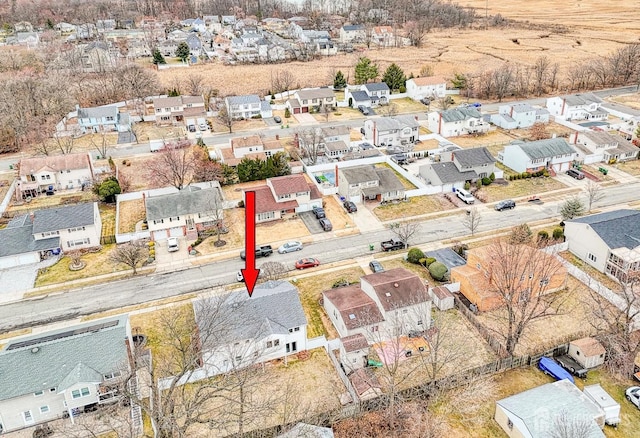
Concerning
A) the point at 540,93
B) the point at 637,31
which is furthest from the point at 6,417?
the point at 637,31

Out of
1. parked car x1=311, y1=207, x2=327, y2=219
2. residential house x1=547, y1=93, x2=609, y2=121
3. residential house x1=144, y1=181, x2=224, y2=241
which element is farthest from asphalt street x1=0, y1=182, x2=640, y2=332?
residential house x1=547, y1=93, x2=609, y2=121

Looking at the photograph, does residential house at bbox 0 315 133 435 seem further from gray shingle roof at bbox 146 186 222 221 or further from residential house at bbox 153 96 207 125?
residential house at bbox 153 96 207 125

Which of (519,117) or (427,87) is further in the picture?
(427,87)

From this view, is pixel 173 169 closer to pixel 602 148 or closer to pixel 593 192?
pixel 593 192

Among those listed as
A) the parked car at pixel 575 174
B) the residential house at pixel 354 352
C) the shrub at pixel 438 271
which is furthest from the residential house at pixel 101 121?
the parked car at pixel 575 174

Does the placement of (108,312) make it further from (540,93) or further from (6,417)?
(540,93)

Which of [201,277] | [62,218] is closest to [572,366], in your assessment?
[201,277]
